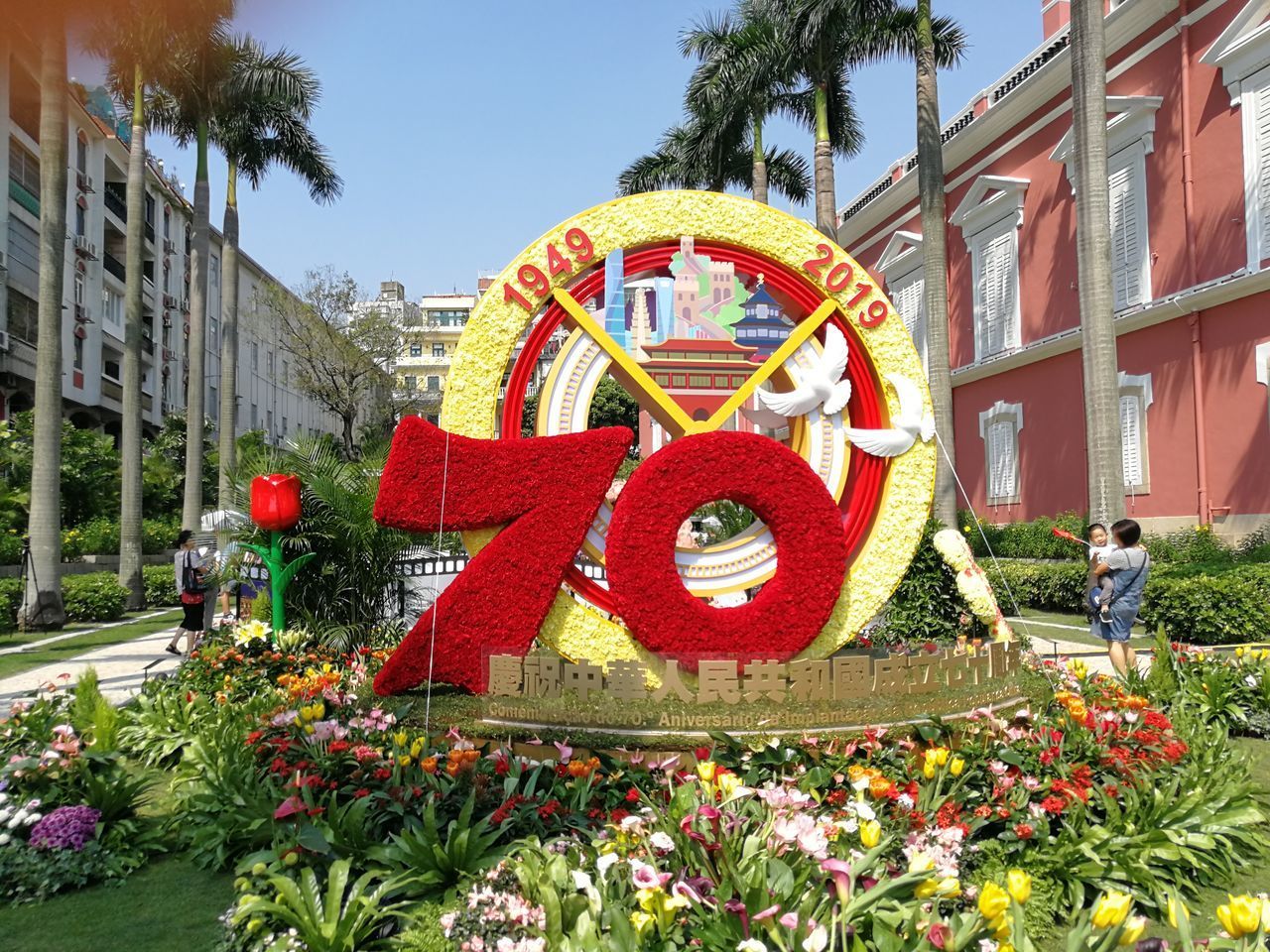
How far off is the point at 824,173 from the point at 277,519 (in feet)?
48.5

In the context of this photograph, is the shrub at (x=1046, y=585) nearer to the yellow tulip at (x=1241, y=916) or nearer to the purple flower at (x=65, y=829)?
the purple flower at (x=65, y=829)

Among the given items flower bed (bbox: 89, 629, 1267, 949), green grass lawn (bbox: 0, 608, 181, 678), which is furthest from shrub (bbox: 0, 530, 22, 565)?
flower bed (bbox: 89, 629, 1267, 949)

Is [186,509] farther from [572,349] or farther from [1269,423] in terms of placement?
[1269,423]

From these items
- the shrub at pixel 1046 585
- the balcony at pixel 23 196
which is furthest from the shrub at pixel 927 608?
the balcony at pixel 23 196

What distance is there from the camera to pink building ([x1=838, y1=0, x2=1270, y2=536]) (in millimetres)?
15688

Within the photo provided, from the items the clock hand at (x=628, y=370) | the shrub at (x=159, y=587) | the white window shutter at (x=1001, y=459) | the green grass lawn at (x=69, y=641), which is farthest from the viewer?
the white window shutter at (x=1001, y=459)

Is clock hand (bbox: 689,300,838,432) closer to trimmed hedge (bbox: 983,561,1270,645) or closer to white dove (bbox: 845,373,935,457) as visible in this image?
white dove (bbox: 845,373,935,457)

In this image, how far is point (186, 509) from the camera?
21.3 m

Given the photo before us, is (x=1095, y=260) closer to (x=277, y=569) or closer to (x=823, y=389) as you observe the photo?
(x=823, y=389)

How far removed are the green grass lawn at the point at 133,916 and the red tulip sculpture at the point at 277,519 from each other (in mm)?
4513

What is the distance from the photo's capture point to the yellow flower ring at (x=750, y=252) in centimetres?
815

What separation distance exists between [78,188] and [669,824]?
33.3 m

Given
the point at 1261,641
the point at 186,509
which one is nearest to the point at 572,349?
the point at 1261,641

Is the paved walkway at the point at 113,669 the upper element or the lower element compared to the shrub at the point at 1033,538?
lower
